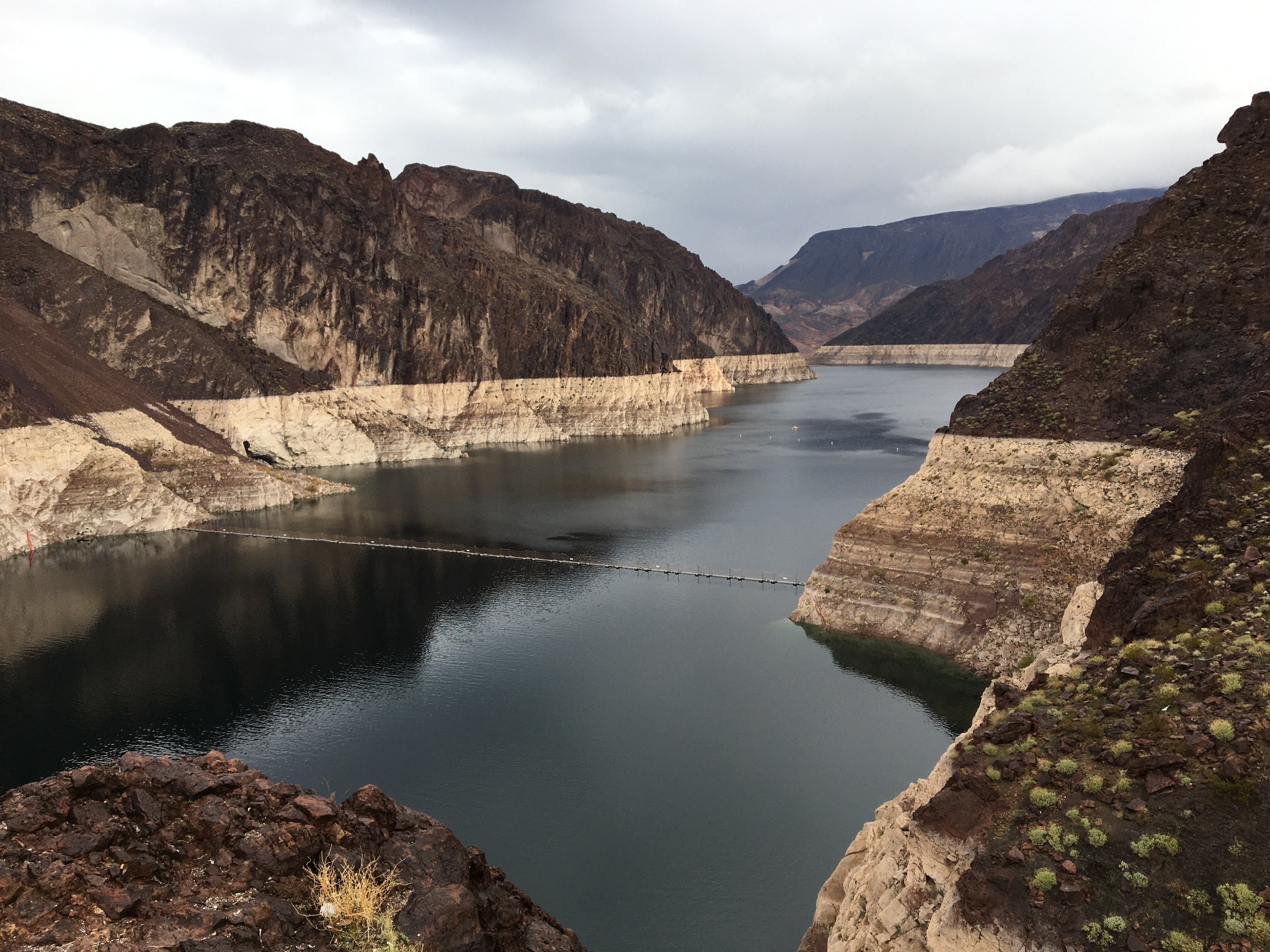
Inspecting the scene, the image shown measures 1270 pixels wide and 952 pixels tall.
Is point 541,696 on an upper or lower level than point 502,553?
lower

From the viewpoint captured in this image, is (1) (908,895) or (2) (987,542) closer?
(1) (908,895)

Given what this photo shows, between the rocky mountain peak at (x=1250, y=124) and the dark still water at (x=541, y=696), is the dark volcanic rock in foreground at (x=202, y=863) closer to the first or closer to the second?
the dark still water at (x=541, y=696)

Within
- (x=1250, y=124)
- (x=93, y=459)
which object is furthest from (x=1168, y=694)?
(x=93, y=459)

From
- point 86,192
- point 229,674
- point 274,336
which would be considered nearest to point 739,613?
point 229,674

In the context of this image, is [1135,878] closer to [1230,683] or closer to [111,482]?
[1230,683]

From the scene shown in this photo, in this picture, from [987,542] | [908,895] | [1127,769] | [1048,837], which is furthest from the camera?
[987,542]

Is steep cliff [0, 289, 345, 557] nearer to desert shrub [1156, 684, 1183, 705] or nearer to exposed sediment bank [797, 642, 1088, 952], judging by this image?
exposed sediment bank [797, 642, 1088, 952]

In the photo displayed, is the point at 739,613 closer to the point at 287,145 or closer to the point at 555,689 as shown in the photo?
the point at 555,689

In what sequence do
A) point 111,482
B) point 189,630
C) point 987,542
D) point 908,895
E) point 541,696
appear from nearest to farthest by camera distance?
point 908,895 < point 541,696 < point 987,542 < point 189,630 < point 111,482
